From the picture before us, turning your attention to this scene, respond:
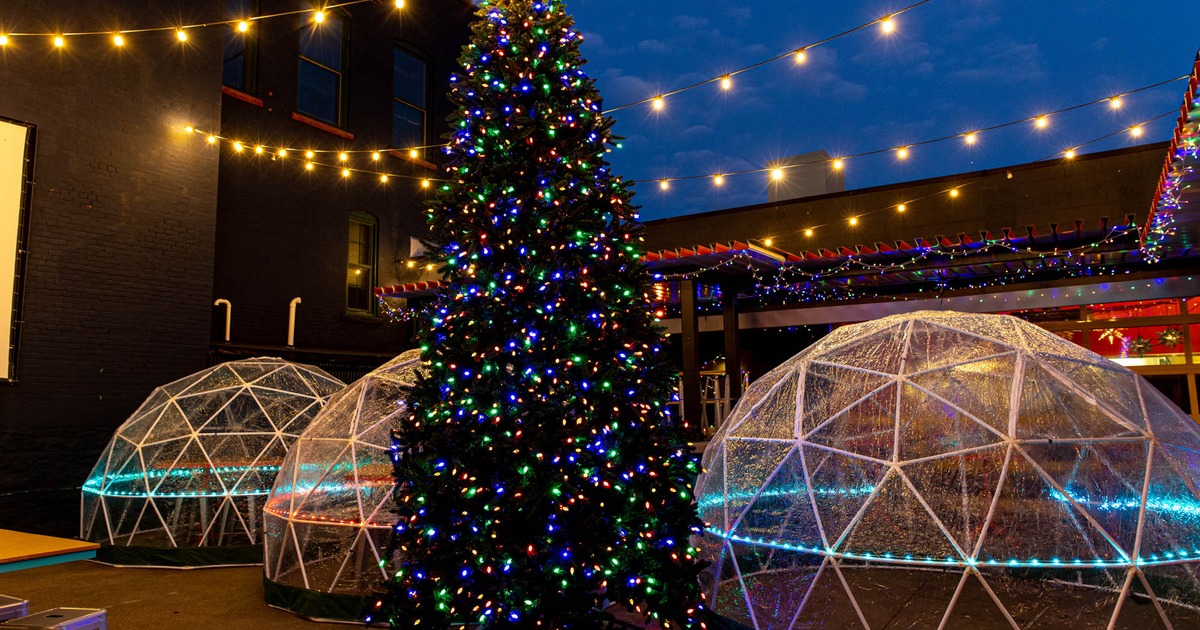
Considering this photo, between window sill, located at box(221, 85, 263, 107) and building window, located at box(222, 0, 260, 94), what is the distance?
0.21 meters

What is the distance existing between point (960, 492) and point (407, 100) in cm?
1238

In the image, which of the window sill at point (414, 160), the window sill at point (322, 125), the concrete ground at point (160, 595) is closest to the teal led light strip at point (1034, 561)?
the concrete ground at point (160, 595)

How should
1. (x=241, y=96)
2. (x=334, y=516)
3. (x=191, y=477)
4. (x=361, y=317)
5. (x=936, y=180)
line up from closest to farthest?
1. (x=334, y=516)
2. (x=191, y=477)
3. (x=241, y=96)
4. (x=936, y=180)
5. (x=361, y=317)

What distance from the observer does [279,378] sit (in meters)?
9.30

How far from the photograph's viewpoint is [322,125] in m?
12.5

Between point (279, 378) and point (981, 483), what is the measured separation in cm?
774

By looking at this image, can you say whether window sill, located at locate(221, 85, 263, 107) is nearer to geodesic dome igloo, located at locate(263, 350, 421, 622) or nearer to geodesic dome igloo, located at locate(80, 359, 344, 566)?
geodesic dome igloo, located at locate(80, 359, 344, 566)

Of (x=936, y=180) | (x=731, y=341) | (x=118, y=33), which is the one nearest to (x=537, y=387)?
(x=731, y=341)

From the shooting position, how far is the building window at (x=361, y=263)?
521 inches

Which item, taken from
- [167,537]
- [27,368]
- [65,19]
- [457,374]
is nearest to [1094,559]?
[457,374]

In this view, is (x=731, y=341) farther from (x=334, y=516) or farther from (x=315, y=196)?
(x=315, y=196)

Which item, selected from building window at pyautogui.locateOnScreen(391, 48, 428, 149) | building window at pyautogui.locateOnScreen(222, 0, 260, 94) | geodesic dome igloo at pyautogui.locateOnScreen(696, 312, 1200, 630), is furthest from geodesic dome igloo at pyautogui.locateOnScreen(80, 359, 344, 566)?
building window at pyautogui.locateOnScreen(391, 48, 428, 149)

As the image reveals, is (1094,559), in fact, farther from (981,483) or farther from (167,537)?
(167,537)

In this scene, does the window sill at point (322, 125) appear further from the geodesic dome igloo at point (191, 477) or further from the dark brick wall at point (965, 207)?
the dark brick wall at point (965, 207)
